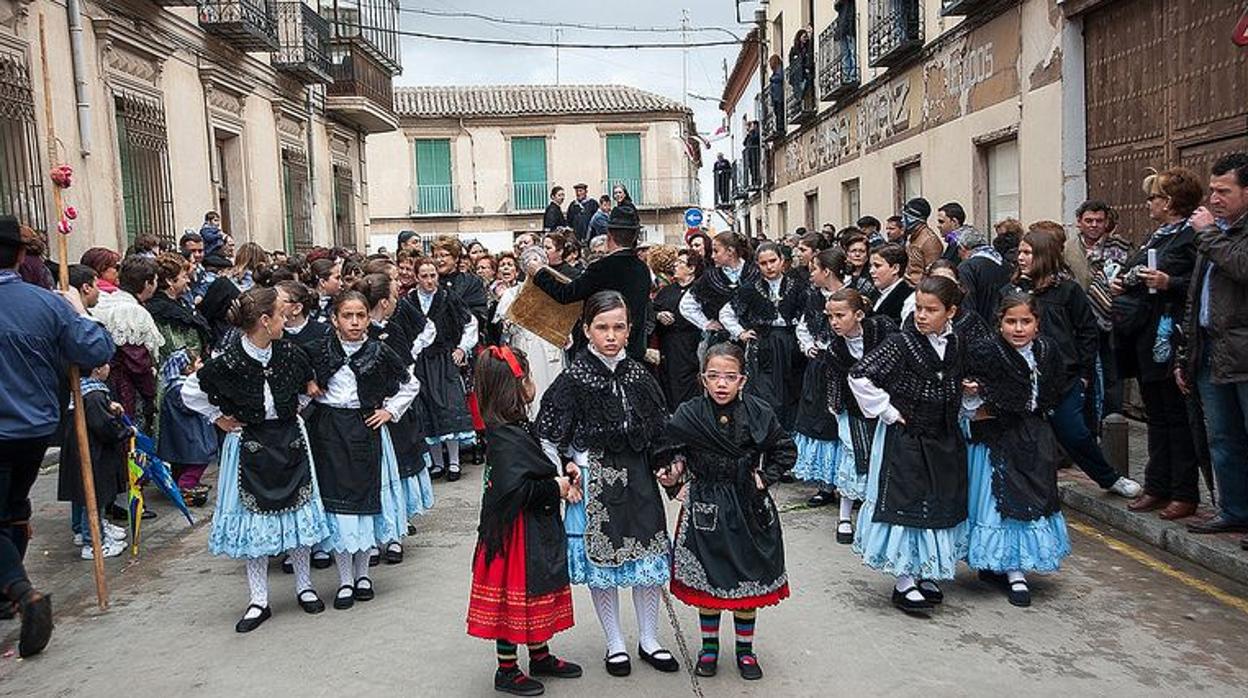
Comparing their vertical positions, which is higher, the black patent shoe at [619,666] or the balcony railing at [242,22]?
the balcony railing at [242,22]

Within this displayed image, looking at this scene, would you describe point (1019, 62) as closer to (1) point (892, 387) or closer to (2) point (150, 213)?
(1) point (892, 387)

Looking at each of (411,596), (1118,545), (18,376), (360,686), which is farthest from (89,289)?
(1118,545)

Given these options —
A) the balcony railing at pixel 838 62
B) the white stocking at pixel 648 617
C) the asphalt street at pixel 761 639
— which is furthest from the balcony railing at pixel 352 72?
the white stocking at pixel 648 617

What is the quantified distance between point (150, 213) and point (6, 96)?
3439 mm

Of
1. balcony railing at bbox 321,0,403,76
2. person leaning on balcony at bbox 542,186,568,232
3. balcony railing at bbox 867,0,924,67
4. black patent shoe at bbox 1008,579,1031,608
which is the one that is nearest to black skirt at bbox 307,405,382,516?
black patent shoe at bbox 1008,579,1031,608

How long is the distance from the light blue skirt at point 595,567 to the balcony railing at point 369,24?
697 inches

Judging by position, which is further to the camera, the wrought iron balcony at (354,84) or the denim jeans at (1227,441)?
the wrought iron balcony at (354,84)

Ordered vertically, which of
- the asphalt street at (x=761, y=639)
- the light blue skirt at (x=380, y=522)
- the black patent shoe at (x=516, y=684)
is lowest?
the asphalt street at (x=761, y=639)

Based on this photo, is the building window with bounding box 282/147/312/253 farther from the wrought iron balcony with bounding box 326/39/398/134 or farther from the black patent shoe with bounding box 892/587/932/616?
the black patent shoe with bounding box 892/587/932/616

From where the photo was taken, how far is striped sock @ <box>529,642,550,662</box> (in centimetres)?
453

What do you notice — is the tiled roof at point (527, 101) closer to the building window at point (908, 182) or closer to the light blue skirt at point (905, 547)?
the building window at point (908, 182)

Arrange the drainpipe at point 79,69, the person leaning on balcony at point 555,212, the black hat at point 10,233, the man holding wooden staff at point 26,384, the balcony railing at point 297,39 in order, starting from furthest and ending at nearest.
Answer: the balcony railing at point 297,39, the person leaning on balcony at point 555,212, the drainpipe at point 79,69, the black hat at point 10,233, the man holding wooden staff at point 26,384

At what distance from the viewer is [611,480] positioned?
4531 millimetres

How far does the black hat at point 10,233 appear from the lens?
5164mm
